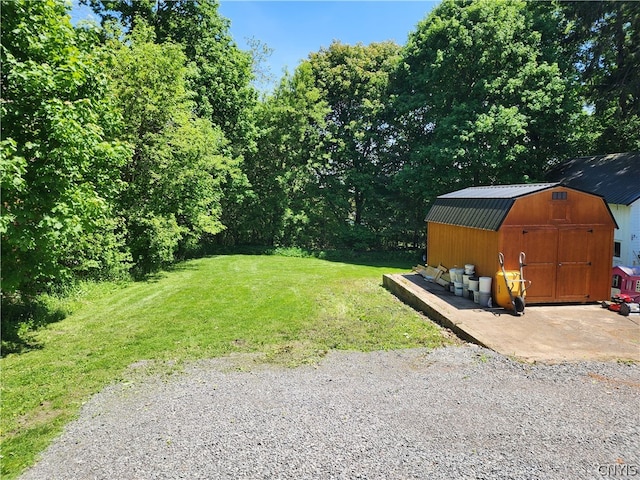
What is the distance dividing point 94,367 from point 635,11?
19536mm

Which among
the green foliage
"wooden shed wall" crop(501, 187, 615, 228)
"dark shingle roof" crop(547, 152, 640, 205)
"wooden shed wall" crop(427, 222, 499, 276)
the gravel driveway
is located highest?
the green foliage

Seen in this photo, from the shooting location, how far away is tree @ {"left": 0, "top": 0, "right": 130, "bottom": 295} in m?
5.40

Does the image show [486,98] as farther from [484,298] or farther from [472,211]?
[484,298]

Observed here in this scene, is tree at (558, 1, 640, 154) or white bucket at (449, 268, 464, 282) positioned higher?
tree at (558, 1, 640, 154)

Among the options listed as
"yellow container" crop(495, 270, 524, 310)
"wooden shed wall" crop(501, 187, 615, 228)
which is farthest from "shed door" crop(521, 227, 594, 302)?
"yellow container" crop(495, 270, 524, 310)

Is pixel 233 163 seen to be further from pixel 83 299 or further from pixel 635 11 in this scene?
pixel 635 11

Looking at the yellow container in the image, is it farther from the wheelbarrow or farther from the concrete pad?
the concrete pad

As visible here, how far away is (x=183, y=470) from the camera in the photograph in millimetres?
3195

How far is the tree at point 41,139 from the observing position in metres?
5.40

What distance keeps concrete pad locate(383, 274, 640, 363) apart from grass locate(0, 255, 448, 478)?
1.82 ft

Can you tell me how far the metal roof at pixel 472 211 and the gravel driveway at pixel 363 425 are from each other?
12.4ft

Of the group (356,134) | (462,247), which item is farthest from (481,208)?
(356,134)

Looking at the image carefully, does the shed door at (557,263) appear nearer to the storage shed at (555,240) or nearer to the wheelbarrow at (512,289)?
the storage shed at (555,240)

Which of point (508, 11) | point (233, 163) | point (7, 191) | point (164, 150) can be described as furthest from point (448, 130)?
→ point (7, 191)
